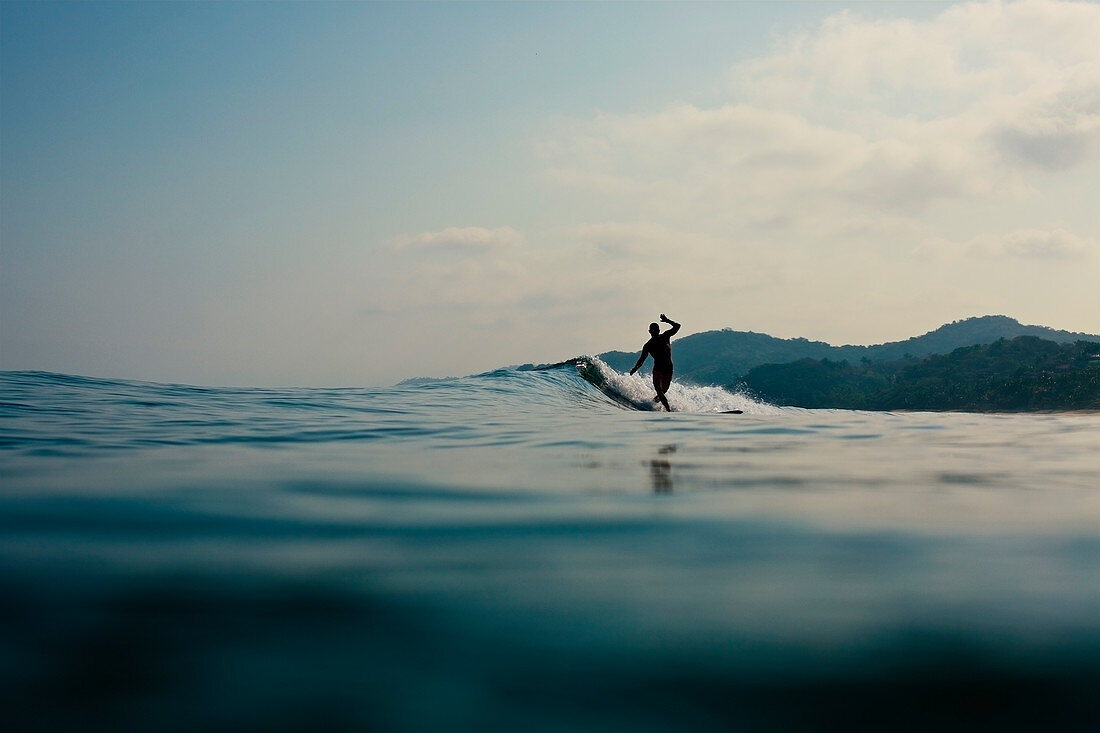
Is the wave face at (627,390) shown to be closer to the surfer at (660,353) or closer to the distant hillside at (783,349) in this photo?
the surfer at (660,353)

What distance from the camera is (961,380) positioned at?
46.3 m

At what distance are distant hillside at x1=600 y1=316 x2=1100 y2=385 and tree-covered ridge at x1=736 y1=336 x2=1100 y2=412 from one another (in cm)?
1611

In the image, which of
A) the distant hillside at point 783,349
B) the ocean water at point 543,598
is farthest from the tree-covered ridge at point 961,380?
the ocean water at point 543,598

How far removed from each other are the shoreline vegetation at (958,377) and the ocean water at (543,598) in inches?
836

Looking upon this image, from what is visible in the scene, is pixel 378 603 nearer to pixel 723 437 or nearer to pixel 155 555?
pixel 155 555

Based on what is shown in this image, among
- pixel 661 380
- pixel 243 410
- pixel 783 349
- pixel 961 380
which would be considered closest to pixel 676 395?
pixel 661 380

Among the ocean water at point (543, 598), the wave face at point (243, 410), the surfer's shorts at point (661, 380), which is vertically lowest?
the ocean water at point (543, 598)

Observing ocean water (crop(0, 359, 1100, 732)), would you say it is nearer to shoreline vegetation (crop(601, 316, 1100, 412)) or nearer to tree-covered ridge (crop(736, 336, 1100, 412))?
shoreline vegetation (crop(601, 316, 1100, 412))

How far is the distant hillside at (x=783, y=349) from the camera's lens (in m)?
84.3

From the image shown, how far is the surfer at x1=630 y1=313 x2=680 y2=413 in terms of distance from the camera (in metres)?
16.8

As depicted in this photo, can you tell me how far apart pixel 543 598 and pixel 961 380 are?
51.7 metres

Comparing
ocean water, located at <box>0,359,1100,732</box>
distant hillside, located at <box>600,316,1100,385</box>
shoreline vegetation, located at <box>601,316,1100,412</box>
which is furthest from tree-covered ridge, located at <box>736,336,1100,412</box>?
ocean water, located at <box>0,359,1100,732</box>

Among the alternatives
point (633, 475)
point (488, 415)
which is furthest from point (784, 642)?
point (488, 415)

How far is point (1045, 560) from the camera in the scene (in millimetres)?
2664
